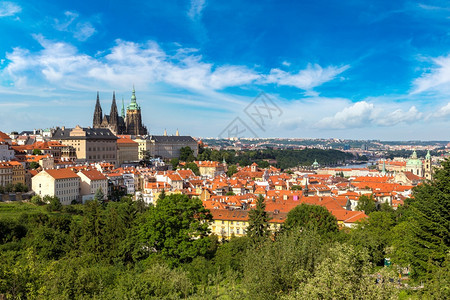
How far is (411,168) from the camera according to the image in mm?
134000

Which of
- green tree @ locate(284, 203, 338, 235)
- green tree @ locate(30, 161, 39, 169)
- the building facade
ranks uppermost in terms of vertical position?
the building facade

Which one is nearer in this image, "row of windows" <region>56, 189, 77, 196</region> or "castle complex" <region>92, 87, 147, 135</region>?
"row of windows" <region>56, 189, 77, 196</region>

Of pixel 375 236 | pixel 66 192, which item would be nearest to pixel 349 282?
pixel 375 236

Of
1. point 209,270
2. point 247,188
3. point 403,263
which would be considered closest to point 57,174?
point 247,188

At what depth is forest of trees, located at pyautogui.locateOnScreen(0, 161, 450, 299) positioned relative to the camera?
44.2 ft

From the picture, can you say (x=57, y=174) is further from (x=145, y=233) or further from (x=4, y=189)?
(x=145, y=233)

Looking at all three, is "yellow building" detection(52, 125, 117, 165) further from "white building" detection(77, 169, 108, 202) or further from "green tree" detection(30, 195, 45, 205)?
"green tree" detection(30, 195, 45, 205)

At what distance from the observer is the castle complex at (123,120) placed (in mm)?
131375

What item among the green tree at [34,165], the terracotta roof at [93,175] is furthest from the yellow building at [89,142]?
the terracotta roof at [93,175]

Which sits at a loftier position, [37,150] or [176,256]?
[37,150]

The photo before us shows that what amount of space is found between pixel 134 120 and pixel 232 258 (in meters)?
118

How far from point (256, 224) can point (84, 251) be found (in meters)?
13.2

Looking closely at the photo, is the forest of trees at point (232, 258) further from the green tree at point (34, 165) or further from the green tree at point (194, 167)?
the green tree at point (194, 167)

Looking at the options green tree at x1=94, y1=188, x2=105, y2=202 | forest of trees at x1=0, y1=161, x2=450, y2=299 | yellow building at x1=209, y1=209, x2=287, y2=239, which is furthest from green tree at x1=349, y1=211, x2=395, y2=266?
green tree at x1=94, y1=188, x2=105, y2=202
